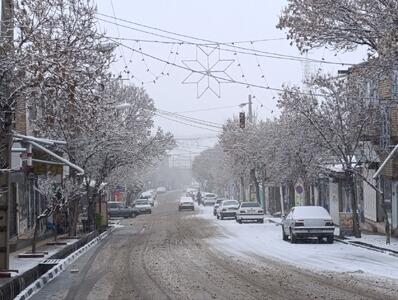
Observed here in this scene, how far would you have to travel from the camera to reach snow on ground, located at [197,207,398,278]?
1923 cm

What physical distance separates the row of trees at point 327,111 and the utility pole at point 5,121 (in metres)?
7.19

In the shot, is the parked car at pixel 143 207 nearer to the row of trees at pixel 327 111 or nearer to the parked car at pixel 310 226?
the row of trees at pixel 327 111

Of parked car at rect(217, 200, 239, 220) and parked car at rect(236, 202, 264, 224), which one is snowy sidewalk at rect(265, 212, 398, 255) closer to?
parked car at rect(236, 202, 264, 224)

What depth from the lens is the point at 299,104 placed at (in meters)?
32.1

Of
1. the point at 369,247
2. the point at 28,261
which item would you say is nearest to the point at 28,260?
the point at 28,261

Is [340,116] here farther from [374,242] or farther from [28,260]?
[28,260]

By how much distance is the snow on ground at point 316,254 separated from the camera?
19.2 m

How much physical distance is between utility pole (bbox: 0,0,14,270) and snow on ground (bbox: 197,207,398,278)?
784 centimetres

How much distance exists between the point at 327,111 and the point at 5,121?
18686mm

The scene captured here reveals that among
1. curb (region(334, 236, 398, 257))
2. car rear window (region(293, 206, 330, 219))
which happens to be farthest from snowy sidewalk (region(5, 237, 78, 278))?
curb (region(334, 236, 398, 257))

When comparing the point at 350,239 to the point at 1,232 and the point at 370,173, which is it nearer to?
the point at 370,173

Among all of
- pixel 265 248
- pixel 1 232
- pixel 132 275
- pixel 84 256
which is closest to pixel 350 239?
pixel 265 248

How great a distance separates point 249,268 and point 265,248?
8.10m

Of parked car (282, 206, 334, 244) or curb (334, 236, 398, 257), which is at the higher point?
parked car (282, 206, 334, 244)
